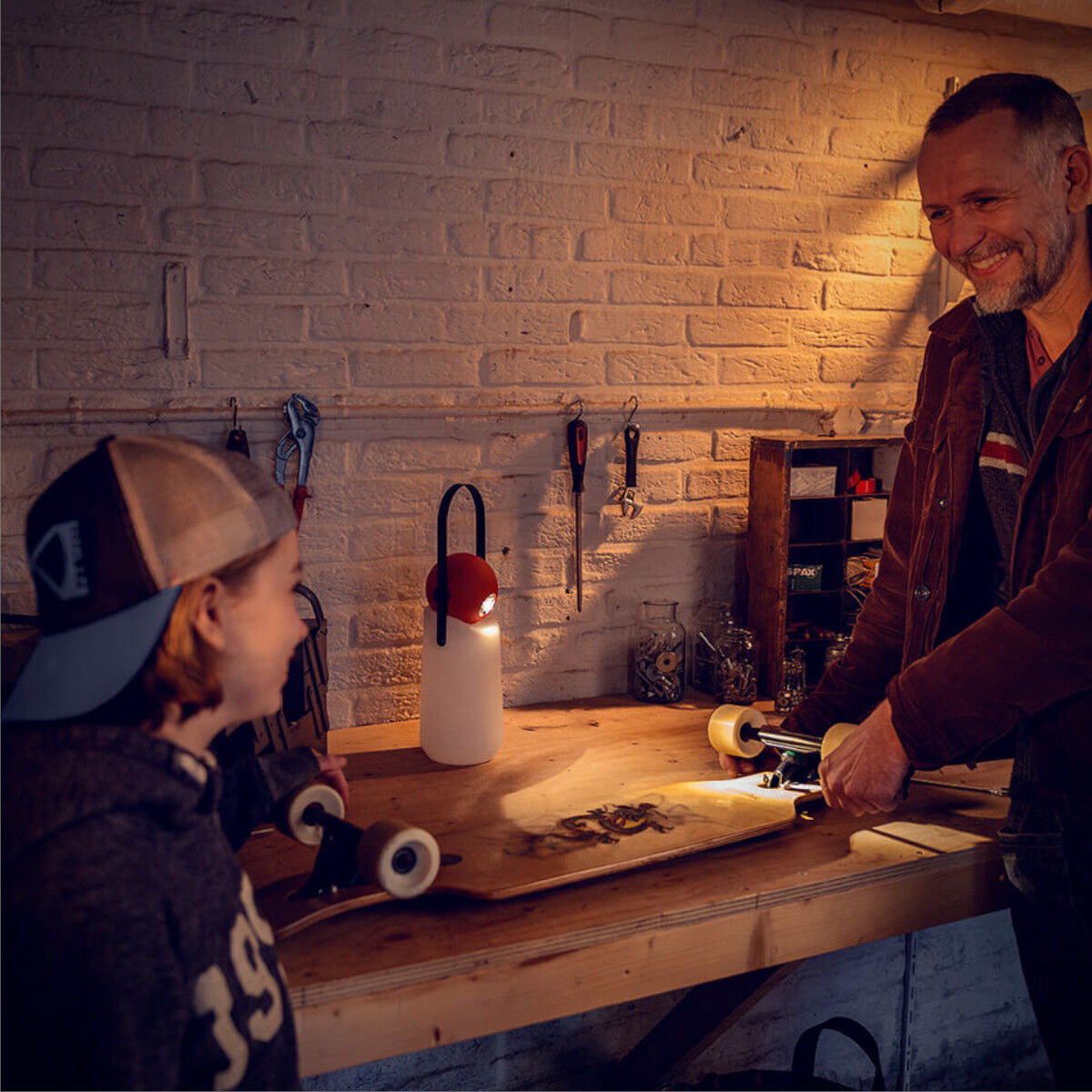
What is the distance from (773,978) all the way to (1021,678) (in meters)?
0.56

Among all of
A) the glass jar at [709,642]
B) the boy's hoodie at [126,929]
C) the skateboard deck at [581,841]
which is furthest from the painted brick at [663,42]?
the boy's hoodie at [126,929]

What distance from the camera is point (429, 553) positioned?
1.96 meters

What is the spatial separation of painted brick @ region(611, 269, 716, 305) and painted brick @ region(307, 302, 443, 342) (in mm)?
393

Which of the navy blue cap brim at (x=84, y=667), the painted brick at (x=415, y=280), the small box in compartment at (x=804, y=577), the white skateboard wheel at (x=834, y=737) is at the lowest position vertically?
the white skateboard wheel at (x=834, y=737)

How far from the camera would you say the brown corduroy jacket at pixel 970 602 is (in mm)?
1278

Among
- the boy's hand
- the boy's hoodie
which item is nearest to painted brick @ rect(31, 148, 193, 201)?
the boy's hand

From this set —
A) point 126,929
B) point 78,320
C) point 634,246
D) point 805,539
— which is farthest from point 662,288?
point 126,929

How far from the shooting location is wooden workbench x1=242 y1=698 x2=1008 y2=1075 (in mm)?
1125

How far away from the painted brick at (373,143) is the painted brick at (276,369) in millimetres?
354

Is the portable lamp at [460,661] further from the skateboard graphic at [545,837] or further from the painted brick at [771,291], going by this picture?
the painted brick at [771,291]

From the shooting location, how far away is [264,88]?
67.6 inches

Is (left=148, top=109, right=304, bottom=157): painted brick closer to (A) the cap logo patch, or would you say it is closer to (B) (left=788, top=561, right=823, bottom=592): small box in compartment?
(A) the cap logo patch

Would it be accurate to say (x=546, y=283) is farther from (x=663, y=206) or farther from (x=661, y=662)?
(x=661, y=662)

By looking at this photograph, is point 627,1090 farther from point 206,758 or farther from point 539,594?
point 206,758
